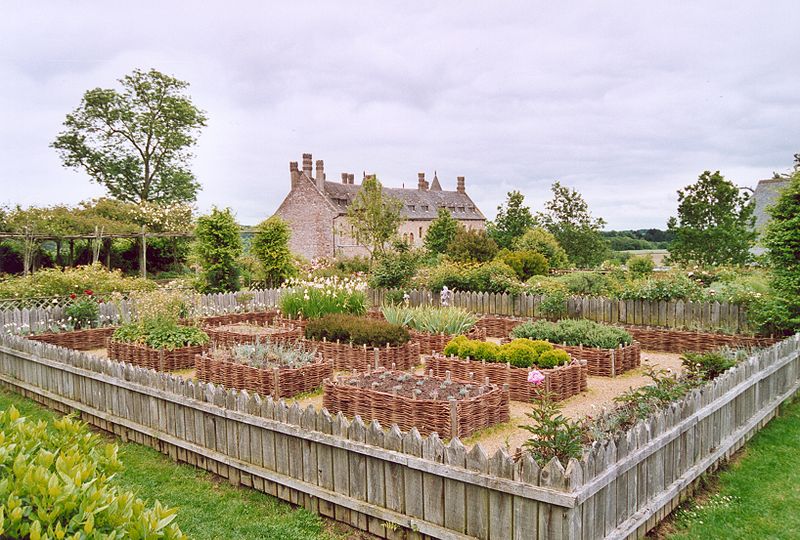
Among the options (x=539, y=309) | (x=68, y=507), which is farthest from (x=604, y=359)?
(x=68, y=507)

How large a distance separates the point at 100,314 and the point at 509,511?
13.7 meters

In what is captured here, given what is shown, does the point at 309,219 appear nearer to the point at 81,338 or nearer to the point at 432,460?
the point at 81,338

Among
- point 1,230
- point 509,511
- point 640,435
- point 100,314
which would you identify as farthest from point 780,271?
point 1,230

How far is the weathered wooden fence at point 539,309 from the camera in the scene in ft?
45.1

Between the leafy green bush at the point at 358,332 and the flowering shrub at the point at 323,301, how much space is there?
228cm

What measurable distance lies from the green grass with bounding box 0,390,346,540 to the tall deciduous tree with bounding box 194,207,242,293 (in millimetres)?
13836

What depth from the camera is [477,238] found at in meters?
29.6

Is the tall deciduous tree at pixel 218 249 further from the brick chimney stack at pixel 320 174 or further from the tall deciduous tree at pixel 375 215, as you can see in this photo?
the brick chimney stack at pixel 320 174

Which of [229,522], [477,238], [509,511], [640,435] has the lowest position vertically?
[229,522]

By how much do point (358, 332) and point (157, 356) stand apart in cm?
391

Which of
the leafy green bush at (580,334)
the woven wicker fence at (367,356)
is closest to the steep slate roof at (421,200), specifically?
the leafy green bush at (580,334)

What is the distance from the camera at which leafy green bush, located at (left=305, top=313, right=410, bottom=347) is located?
11.4m

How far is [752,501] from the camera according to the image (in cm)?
636

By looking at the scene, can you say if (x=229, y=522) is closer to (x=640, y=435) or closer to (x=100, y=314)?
(x=640, y=435)
